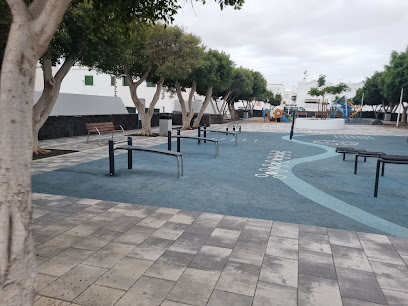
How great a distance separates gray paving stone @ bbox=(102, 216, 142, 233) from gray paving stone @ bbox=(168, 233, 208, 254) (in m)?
0.84

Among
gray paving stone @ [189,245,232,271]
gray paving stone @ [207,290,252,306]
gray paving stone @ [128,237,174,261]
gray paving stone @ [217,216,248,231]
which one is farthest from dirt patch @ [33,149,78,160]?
gray paving stone @ [207,290,252,306]

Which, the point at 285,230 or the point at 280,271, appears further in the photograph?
the point at 285,230

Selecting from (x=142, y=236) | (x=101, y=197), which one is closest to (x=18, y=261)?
(x=142, y=236)

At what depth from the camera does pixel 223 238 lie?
4082mm

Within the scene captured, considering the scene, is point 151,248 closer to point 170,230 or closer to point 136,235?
point 136,235

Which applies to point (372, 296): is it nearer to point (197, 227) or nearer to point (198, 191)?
point (197, 227)

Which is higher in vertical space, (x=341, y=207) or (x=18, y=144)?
(x=18, y=144)

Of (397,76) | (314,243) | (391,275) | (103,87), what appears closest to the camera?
(391,275)

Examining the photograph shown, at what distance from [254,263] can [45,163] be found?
24.5 ft

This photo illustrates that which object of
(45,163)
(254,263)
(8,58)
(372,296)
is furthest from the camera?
(45,163)

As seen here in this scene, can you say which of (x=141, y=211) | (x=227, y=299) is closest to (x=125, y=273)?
(x=227, y=299)

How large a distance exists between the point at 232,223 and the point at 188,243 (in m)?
0.94

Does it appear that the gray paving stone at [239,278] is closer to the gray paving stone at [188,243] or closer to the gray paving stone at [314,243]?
the gray paving stone at [188,243]

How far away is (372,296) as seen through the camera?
2.86 m
